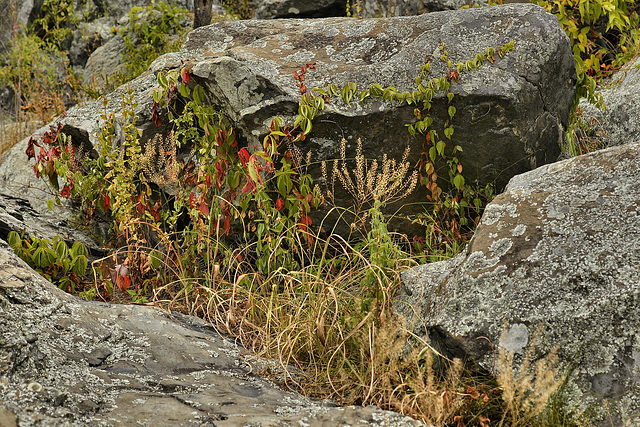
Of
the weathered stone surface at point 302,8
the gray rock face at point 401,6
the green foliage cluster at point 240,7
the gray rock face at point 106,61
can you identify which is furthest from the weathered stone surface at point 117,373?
the green foliage cluster at point 240,7

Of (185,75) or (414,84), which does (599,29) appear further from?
(185,75)

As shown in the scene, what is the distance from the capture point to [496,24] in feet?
11.9

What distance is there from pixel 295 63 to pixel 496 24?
141 cm

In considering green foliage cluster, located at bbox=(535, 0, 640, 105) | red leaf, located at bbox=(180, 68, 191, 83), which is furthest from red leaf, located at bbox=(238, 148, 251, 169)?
green foliage cluster, located at bbox=(535, 0, 640, 105)

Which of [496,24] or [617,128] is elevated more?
[496,24]

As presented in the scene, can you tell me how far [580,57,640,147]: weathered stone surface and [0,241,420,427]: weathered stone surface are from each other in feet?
11.2

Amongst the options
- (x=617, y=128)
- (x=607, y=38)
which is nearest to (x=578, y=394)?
(x=617, y=128)

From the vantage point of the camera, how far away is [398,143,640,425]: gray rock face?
1922 millimetres

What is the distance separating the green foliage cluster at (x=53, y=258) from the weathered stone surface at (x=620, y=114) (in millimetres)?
3987

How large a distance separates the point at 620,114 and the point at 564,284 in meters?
2.87

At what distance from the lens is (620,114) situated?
427 cm

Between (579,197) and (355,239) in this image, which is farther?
(355,239)

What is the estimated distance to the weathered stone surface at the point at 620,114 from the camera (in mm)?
4137

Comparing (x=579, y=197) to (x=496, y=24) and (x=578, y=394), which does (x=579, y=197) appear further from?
(x=496, y=24)
